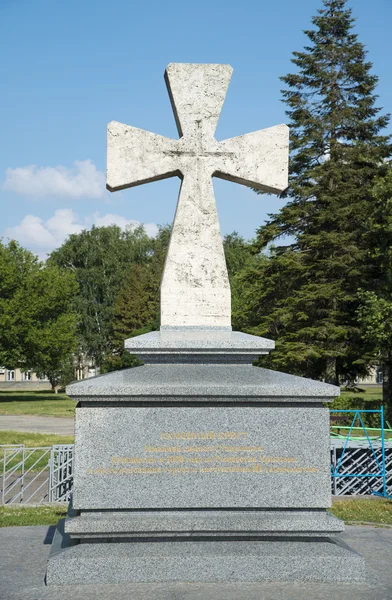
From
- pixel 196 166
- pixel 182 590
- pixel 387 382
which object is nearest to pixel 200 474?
pixel 182 590

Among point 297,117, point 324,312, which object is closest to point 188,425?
point 324,312

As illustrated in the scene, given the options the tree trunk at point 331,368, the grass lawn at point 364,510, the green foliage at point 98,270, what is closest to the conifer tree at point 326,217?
the tree trunk at point 331,368

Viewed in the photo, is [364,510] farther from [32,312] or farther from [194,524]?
[32,312]

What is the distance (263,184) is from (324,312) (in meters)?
21.7

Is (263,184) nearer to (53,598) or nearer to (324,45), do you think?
(53,598)

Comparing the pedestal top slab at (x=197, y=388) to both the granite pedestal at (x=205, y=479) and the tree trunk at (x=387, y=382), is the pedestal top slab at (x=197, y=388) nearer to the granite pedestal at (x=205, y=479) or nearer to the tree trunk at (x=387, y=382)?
the granite pedestal at (x=205, y=479)

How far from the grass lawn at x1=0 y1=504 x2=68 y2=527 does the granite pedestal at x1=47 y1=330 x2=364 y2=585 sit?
363cm

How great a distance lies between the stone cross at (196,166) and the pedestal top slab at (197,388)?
0.74m

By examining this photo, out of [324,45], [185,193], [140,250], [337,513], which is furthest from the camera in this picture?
[140,250]

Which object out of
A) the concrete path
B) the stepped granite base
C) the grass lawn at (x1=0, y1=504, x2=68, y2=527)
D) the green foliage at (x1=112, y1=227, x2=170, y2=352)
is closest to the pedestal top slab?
the stepped granite base

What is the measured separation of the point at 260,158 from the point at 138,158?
1073 mm

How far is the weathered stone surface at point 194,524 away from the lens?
16.0 feet

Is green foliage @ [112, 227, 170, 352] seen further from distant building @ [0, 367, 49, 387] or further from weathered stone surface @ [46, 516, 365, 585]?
weathered stone surface @ [46, 516, 365, 585]

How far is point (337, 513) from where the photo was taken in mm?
9453
